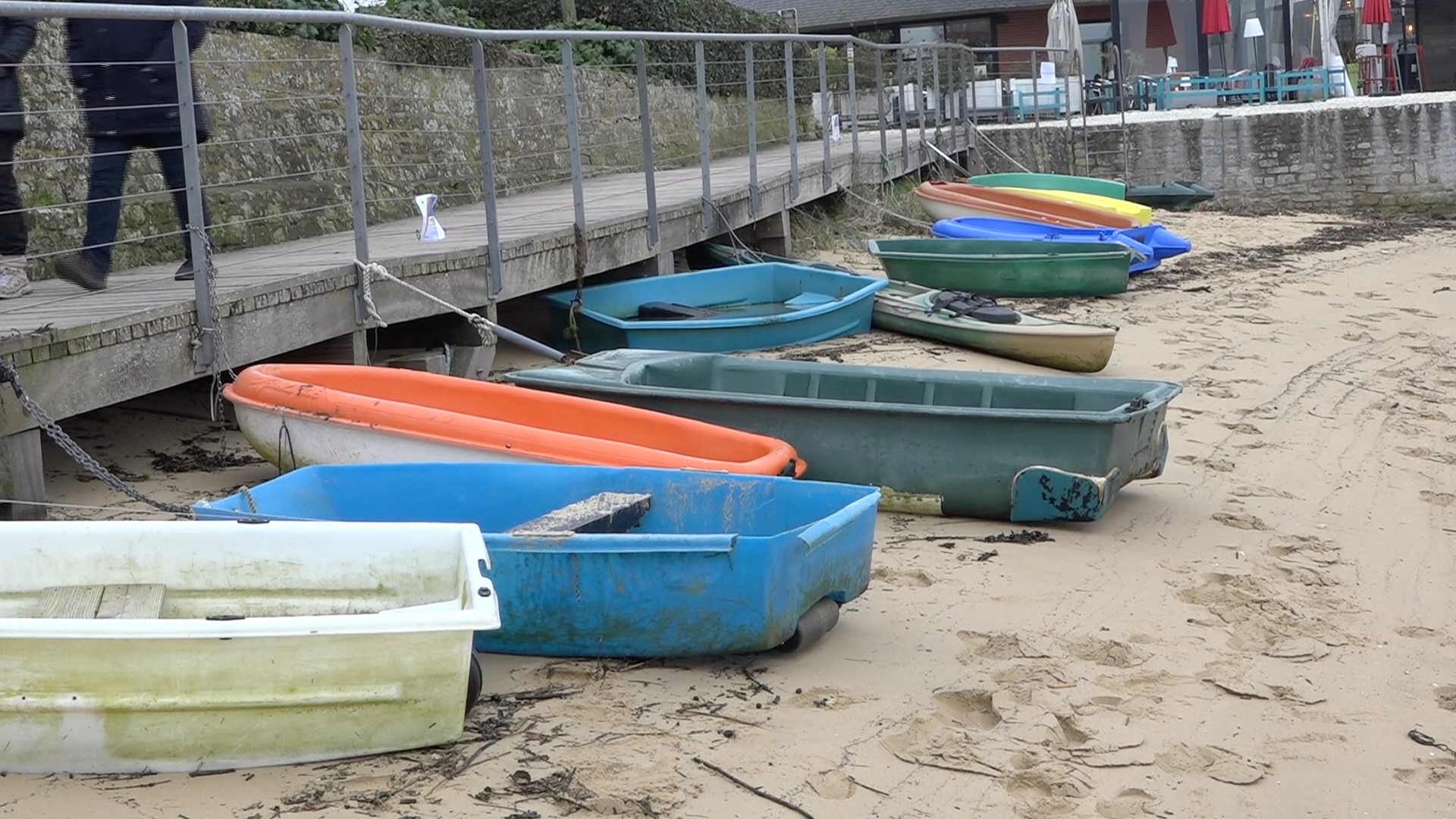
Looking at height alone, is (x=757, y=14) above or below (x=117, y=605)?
above

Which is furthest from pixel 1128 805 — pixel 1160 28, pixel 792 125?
pixel 1160 28

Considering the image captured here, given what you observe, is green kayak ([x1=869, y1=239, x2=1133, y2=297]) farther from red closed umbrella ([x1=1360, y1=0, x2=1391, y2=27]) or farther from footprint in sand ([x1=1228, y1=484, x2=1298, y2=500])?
red closed umbrella ([x1=1360, y1=0, x2=1391, y2=27])

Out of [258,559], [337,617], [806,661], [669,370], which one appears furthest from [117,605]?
[669,370]

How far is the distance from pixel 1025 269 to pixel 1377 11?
1468 centimetres

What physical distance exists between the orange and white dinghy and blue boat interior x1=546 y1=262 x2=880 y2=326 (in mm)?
2538

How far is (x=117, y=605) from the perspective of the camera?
3.50 m

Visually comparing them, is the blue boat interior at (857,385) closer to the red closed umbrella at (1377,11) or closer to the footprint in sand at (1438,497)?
the footprint in sand at (1438,497)

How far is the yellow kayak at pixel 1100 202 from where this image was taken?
14.9m

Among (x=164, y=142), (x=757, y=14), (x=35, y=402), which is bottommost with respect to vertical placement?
(x=35, y=402)

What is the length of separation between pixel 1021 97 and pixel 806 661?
62.9 feet

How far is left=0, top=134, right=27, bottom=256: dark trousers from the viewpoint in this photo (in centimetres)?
516

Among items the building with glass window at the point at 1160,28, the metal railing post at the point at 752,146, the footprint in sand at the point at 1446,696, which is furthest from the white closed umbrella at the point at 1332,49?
the footprint in sand at the point at 1446,696

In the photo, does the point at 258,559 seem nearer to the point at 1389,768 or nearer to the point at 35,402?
the point at 35,402

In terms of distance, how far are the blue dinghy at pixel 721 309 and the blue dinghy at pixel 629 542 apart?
3.66m
